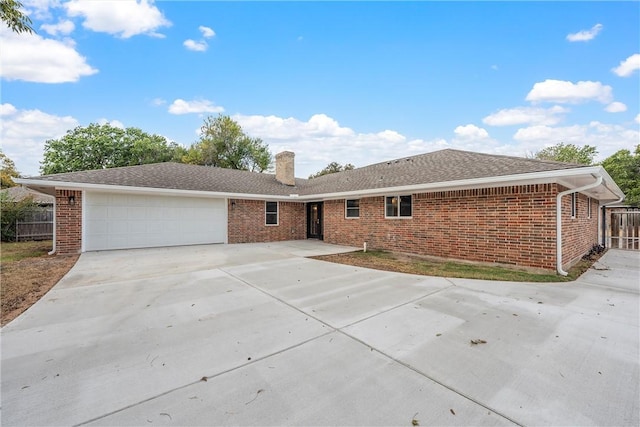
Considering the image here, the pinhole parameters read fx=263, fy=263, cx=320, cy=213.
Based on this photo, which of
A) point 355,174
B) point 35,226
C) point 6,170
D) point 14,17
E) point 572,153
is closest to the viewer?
point 14,17

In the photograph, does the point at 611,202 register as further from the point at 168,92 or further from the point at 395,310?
the point at 168,92

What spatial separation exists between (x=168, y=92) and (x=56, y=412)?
1676 cm

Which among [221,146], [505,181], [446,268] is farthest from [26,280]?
[221,146]

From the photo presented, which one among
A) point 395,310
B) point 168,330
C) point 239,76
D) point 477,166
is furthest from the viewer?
point 239,76

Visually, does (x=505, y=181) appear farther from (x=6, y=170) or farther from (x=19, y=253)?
(x=6, y=170)

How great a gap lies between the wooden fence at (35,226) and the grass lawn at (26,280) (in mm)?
7855

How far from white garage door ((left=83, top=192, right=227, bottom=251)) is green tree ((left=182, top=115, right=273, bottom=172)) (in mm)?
18680

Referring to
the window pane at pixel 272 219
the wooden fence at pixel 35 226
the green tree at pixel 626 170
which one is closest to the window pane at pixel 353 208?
the window pane at pixel 272 219

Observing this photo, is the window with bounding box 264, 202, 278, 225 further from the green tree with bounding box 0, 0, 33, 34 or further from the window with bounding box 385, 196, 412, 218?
the green tree with bounding box 0, 0, 33, 34

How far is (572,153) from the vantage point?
99.2 ft

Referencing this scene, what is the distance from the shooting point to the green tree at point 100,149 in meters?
25.7

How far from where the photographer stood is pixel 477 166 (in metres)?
8.20

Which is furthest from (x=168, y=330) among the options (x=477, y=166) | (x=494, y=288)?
(x=477, y=166)

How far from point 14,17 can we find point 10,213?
1420 cm
